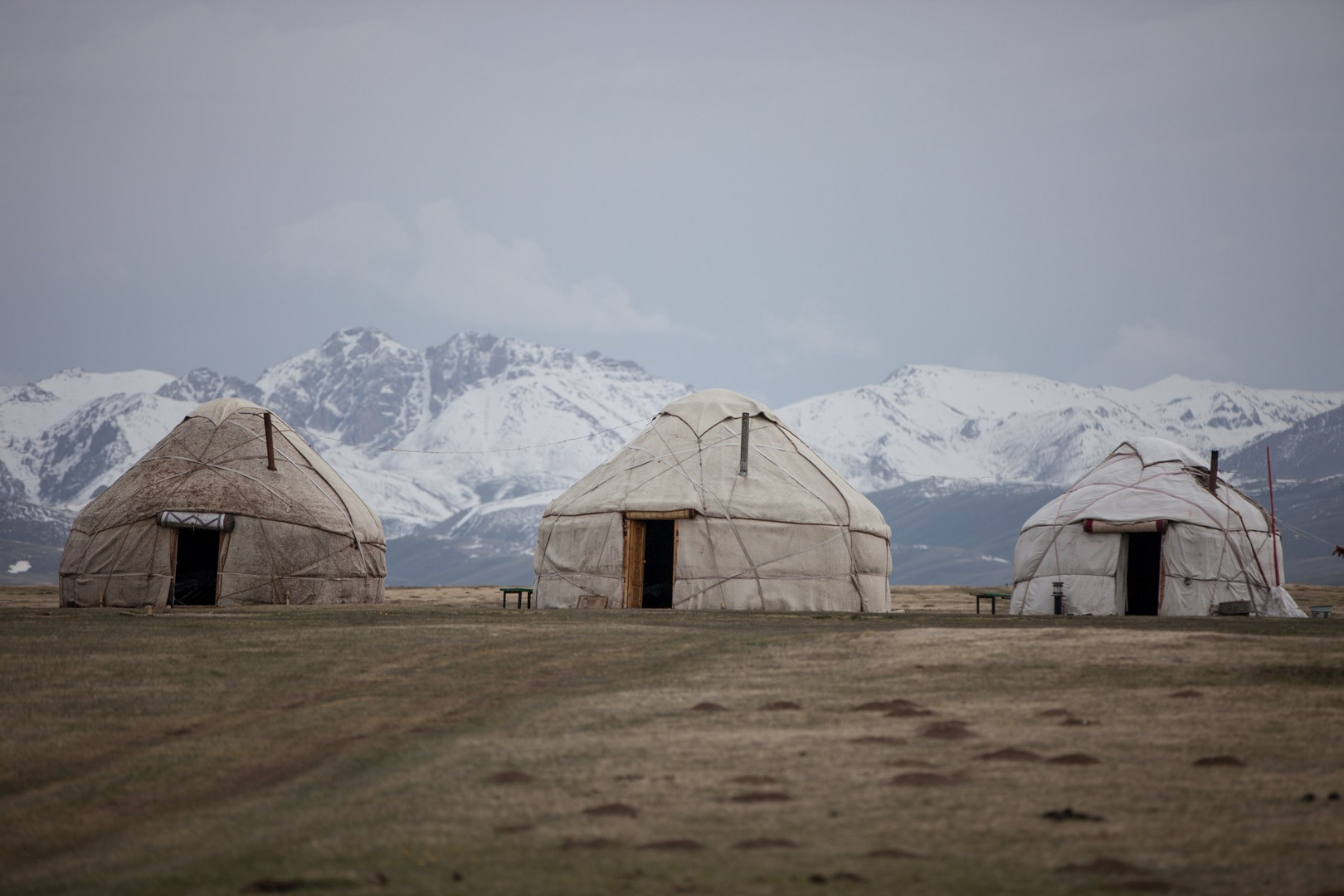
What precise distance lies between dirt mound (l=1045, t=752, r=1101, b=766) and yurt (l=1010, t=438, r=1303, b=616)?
1502cm

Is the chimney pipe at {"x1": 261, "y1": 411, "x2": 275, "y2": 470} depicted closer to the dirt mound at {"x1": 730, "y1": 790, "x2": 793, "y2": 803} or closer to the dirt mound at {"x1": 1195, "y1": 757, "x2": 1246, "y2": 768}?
the dirt mound at {"x1": 730, "y1": 790, "x2": 793, "y2": 803}

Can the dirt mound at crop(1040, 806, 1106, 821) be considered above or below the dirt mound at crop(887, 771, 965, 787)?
below

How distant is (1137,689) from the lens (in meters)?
8.48

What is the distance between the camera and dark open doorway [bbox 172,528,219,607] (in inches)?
848

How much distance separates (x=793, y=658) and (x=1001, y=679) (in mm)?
1704

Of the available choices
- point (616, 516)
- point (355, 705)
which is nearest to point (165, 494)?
point (616, 516)

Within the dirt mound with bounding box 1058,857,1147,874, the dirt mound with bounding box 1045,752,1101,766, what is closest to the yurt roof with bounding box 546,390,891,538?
the dirt mound with bounding box 1045,752,1101,766

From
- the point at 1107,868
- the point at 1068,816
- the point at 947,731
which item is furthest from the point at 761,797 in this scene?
the point at 947,731

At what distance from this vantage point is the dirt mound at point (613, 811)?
575 centimetres

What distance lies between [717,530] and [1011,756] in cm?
1310

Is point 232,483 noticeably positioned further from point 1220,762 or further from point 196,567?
point 1220,762

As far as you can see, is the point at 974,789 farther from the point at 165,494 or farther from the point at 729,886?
the point at 165,494

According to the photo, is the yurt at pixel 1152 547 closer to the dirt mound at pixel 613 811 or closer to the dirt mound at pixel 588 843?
the dirt mound at pixel 613 811

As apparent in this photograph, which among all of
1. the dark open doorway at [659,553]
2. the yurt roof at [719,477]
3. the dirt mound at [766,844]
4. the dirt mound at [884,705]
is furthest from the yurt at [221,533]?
the dirt mound at [766,844]
